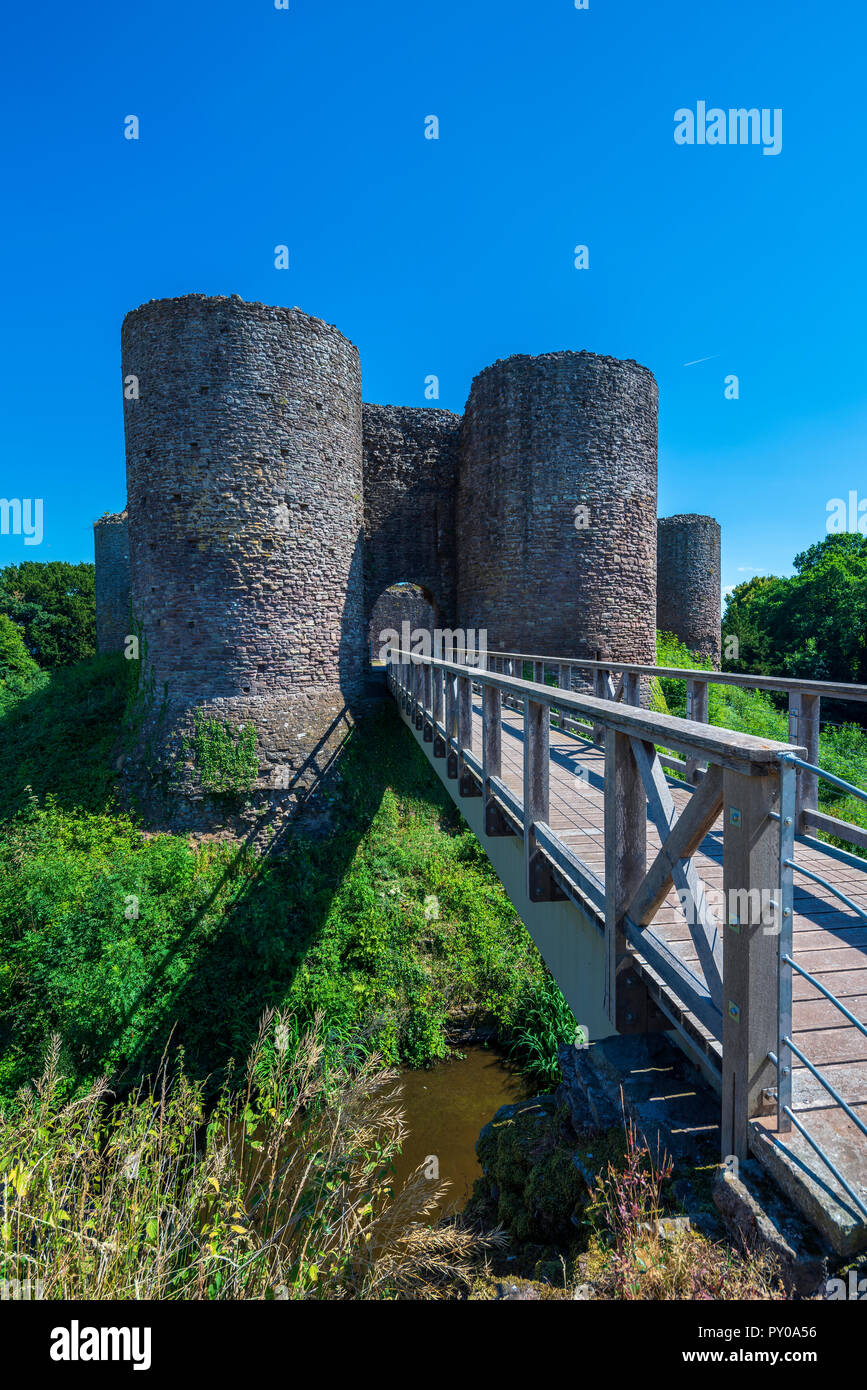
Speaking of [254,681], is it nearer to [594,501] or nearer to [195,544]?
[195,544]

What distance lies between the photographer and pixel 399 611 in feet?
83.9

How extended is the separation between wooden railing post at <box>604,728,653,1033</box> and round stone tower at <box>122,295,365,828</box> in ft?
29.3

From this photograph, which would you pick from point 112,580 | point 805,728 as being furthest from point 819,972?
point 112,580

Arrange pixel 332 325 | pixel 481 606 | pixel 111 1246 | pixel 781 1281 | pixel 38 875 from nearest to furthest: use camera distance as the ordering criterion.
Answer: pixel 781 1281
pixel 111 1246
pixel 38 875
pixel 332 325
pixel 481 606

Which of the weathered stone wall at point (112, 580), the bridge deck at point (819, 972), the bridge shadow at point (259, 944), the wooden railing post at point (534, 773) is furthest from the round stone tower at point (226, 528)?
the weathered stone wall at point (112, 580)

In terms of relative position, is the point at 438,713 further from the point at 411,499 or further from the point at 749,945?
the point at 411,499

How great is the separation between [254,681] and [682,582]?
1695cm

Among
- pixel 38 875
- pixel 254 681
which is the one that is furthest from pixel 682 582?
pixel 38 875

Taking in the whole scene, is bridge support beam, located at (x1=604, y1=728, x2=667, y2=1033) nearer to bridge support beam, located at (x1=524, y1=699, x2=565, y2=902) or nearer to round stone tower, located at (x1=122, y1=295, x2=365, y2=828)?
bridge support beam, located at (x1=524, y1=699, x2=565, y2=902)

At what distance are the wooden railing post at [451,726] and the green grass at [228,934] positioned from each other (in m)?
4.14

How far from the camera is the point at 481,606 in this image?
13.7m

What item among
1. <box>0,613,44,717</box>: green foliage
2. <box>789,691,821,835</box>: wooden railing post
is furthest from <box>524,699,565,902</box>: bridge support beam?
<box>0,613,44,717</box>: green foliage

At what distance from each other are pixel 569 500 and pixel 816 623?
15.4m
